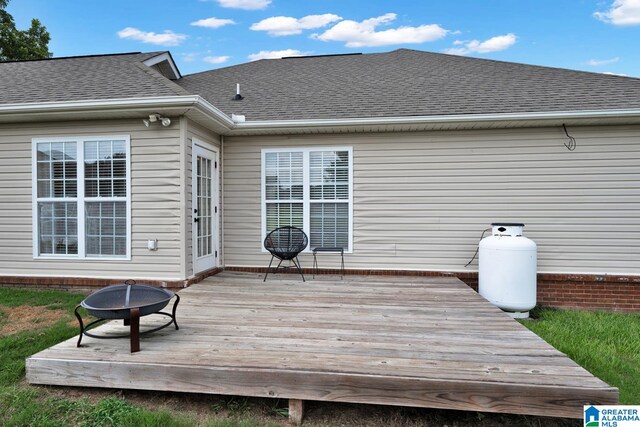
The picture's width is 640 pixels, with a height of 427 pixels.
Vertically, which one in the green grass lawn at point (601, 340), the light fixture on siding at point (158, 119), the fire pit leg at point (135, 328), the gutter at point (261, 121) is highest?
the gutter at point (261, 121)

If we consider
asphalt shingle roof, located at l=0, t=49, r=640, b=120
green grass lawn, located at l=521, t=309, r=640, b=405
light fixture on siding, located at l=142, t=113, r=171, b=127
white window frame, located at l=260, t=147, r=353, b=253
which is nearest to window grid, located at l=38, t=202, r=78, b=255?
asphalt shingle roof, located at l=0, t=49, r=640, b=120

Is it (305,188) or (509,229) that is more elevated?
(305,188)

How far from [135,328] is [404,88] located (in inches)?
216

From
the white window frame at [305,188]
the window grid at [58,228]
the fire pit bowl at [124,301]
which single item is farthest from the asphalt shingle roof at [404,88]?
the fire pit bowl at [124,301]

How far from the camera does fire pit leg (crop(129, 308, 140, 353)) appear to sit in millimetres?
2426

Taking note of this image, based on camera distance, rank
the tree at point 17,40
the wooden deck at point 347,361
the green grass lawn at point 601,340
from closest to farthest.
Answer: the wooden deck at point 347,361, the green grass lawn at point 601,340, the tree at point 17,40

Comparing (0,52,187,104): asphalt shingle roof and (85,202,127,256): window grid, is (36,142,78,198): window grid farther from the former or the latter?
(0,52,187,104): asphalt shingle roof

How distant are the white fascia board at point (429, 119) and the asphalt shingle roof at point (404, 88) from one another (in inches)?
8.0

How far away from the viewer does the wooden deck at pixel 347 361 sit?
2062 millimetres

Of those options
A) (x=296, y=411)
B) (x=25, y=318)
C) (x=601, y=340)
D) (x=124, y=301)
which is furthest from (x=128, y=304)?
(x=601, y=340)

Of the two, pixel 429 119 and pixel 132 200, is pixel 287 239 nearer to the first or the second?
pixel 132 200

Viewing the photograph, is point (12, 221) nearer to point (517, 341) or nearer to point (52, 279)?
point (52, 279)

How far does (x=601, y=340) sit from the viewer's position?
369cm

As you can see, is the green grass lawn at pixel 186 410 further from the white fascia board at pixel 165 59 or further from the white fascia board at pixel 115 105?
the white fascia board at pixel 165 59
